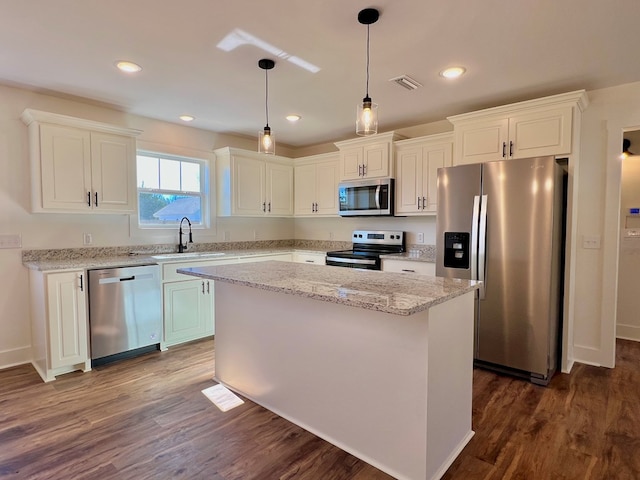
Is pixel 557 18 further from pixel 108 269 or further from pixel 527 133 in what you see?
pixel 108 269

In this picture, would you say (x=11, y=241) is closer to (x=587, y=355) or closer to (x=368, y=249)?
(x=368, y=249)

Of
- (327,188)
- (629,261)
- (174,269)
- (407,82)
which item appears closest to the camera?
(407,82)

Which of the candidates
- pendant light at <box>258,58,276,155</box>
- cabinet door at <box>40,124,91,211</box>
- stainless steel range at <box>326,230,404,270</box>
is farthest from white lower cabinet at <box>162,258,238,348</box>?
pendant light at <box>258,58,276,155</box>

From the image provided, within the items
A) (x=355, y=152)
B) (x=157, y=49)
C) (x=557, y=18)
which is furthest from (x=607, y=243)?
(x=157, y=49)

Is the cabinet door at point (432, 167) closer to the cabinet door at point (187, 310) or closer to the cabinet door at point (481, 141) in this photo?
the cabinet door at point (481, 141)

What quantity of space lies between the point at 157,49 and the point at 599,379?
13.7 ft

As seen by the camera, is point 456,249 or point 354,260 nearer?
point 456,249

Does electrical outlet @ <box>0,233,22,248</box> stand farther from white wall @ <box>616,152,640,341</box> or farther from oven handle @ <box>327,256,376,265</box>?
white wall @ <box>616,152,640,341</box>

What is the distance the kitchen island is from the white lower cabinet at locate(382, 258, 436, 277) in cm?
134

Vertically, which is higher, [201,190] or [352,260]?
[201,190]

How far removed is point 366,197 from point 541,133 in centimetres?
184

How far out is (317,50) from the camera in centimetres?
236

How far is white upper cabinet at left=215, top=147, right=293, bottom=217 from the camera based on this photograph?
4.42 meters

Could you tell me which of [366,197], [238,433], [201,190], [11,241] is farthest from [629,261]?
[11,241]
